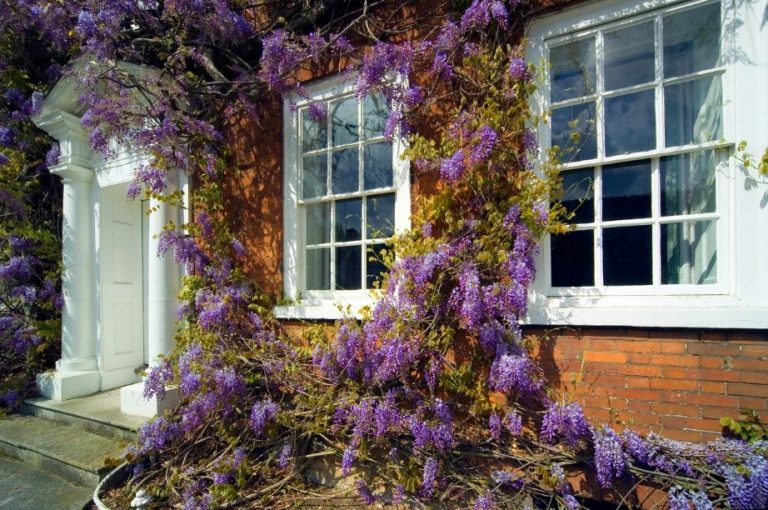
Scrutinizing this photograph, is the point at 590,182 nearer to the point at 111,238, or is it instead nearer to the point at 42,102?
the point at 111,238

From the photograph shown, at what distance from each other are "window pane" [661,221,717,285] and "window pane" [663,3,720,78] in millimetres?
1007

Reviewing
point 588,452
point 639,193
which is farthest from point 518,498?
point 639,193

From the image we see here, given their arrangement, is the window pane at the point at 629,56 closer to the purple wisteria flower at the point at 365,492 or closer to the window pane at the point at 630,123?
the window pane at the point at 630,123

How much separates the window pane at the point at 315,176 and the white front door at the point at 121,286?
2.86 meters

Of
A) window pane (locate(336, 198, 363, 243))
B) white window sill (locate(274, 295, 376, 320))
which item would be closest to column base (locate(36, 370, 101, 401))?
white window sill (locate(274, 295, 376, 320))

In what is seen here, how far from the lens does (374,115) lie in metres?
3.91

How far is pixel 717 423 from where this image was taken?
2.58 metres

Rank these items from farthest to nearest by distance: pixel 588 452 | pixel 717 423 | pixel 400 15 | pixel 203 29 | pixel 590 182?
pixel 203 29 < pixel 400 15 < pixel 590 182 < pixel 588 452 < pixel 717 423

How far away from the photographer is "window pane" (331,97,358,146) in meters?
4.02

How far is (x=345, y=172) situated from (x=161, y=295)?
2.34m

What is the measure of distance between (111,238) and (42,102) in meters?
1.89

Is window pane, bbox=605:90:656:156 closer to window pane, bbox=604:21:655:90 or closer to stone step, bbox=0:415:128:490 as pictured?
window pane, bbox=604:21:655:90

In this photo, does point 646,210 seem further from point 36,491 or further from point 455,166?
point 36,491

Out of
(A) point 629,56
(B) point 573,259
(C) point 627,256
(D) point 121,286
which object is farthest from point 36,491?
(A) point 629,56
